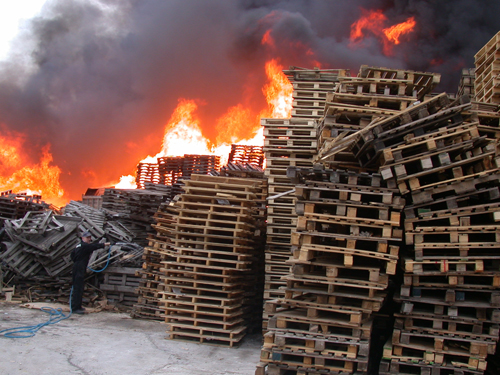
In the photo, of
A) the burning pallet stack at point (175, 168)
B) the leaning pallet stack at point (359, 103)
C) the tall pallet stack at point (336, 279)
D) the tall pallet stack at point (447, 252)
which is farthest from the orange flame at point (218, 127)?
the tall pallet stack at point (447, 252)

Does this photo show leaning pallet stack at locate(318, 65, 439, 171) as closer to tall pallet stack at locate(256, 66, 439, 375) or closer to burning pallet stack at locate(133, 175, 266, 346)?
tall pallet stack at locate(256, 66, 439, 375)

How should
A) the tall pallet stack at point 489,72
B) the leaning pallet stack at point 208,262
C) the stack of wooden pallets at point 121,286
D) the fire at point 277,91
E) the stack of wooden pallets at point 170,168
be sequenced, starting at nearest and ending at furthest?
the leaning pallet stack at point 208,262, the tall pallet stack at point 489,72, the stack of wooden pallets at point 121,286, the stack of wooden pallets at point 170,168, the fire at point 277,91

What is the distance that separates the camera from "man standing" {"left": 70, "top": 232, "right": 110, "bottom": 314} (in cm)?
1103

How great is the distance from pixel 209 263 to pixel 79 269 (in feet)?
12.9

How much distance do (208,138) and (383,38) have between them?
1189cm

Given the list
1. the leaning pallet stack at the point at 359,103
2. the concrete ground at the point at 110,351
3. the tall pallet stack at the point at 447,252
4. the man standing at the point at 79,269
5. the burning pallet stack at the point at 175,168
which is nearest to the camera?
the tall pallet stack at the point at 447,252

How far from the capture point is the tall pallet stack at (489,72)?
34.8 ft

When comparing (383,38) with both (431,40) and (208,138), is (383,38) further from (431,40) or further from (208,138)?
(208,138)

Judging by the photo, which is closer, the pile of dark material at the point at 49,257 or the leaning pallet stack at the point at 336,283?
the leaning pallet stack at the point at 336,283

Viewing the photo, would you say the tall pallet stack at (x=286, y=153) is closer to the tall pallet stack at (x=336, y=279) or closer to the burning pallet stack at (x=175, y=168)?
the tall pallet stack at (x=336, y=279)

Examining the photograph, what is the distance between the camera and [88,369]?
281 inches

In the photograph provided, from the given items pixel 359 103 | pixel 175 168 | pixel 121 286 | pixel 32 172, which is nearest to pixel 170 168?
pixel 175 168

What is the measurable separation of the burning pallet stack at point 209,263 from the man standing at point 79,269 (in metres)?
2.82

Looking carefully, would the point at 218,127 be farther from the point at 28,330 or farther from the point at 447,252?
the point at 447,252
